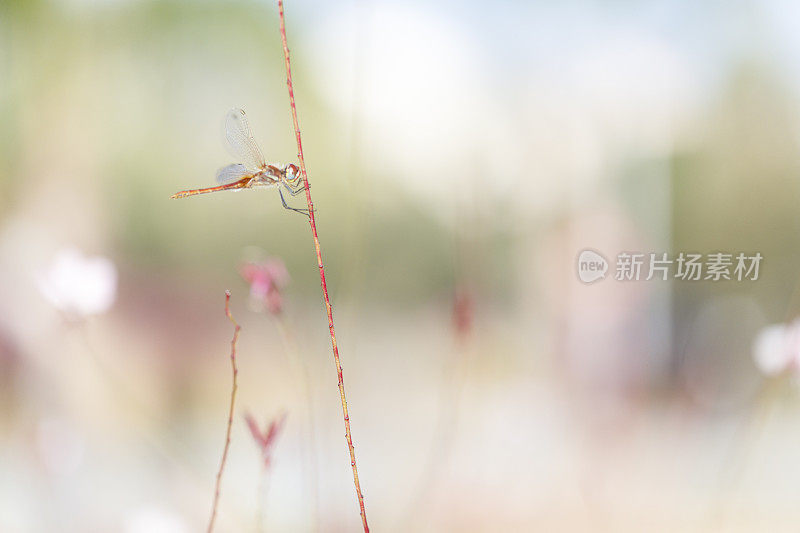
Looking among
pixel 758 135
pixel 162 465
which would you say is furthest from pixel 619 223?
pixel 162 465

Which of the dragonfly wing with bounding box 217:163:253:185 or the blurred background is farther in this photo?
the blurred background

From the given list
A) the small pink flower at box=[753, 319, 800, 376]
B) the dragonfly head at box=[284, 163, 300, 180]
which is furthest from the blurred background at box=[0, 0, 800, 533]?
the dragonfly head at box=[284, 163, 300, 180]

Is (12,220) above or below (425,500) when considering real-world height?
above

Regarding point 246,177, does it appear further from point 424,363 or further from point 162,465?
point 424,363

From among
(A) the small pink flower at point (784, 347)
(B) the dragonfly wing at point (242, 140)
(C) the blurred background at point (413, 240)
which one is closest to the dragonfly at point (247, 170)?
(B) the dragonfly wing at point (242, 140)

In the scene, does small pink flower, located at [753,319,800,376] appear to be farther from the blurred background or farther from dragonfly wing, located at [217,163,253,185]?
the blurred background

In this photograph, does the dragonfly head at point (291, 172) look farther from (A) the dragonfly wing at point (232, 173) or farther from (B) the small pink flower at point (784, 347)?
(B) the small pink flower at point (784, 347)
